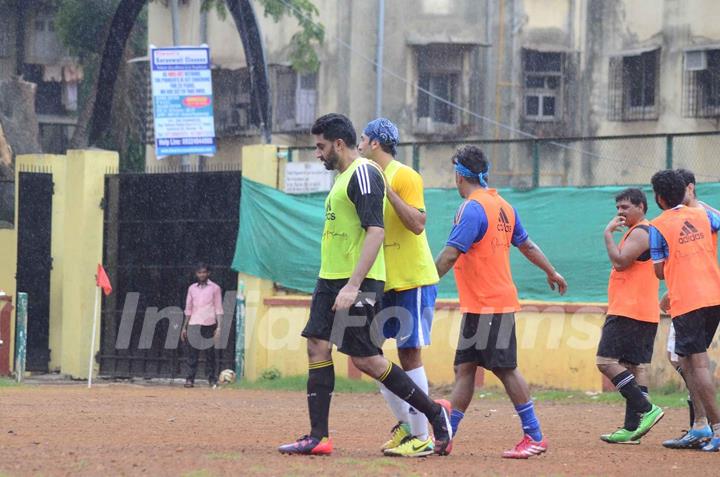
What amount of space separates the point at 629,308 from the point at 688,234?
2.97 ft

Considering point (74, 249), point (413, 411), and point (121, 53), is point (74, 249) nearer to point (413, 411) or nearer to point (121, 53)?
point (121, 53)

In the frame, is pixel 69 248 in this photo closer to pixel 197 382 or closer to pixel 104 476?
pixel 197 382

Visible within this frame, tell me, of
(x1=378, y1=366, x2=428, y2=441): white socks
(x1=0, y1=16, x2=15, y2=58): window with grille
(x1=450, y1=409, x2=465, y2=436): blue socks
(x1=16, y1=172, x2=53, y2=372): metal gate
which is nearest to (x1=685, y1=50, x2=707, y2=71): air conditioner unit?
(x1=16, y1=172, x2=53, y2=372): metal gate

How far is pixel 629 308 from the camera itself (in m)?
9.98

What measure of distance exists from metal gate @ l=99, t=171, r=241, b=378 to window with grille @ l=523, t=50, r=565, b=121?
14302mm

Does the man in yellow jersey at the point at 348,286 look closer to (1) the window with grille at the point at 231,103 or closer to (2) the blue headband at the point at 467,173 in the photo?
(2) the blue headband at the point at 467,173

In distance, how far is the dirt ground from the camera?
301 inches

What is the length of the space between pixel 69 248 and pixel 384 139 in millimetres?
12578

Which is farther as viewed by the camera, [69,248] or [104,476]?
[69,248]

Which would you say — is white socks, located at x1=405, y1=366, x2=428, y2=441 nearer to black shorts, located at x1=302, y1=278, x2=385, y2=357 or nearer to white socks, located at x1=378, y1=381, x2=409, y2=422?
white socks, located at x1=378, y1=381, x2=409, y2=422

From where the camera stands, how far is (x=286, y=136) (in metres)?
32.1

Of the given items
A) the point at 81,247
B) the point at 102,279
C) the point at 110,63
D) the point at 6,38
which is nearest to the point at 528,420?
the point at 102,279

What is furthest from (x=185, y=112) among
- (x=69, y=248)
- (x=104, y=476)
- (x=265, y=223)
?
(x=104, y=476)

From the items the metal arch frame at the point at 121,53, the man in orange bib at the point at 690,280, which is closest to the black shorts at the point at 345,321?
the man in orange bib at the point at 690,280
